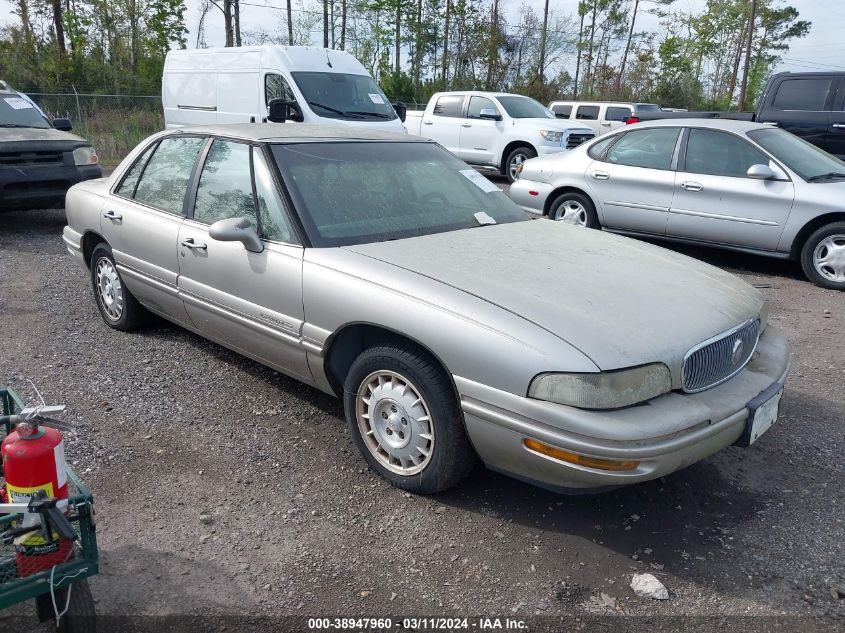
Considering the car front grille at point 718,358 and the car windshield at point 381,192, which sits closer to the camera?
the car front grille at point 718,358

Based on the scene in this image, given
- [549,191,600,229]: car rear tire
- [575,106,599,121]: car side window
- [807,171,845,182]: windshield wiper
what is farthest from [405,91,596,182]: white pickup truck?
[807,171,845,182]: windshield wiper

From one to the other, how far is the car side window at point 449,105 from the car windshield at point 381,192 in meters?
11.2

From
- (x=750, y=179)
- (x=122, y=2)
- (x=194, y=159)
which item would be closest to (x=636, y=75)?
(x=122, y=2)

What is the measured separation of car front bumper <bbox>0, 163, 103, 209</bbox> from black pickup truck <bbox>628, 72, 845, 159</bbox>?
9.25 m

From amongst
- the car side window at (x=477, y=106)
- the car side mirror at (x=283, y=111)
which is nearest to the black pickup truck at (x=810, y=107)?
the car side window at (x=477, y=106)

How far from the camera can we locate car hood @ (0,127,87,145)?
8531mm

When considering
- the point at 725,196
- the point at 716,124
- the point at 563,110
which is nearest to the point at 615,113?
the point at 563,110

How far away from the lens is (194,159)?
14.5 ft

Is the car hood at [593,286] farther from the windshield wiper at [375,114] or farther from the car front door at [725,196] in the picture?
the windshield wiper at [375,114]

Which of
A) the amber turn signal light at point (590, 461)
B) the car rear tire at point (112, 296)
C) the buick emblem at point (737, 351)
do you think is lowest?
the car rear tire at point (112, 296)

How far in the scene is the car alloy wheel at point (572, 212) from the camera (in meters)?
8.19

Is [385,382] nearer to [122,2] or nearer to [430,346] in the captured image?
[430,346]

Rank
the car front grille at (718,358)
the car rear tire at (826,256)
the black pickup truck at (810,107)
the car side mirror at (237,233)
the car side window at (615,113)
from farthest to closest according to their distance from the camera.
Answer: the car side window at (615,113)
the black pickup truck at (810,107)
the car rear tire at (826,256)
the car side mirror at (237,233)
the car front grille at (718,358)

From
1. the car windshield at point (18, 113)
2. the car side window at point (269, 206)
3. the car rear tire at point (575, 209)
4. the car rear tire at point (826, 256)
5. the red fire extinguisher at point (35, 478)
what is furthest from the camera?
the car windshield at point (18, 113)
